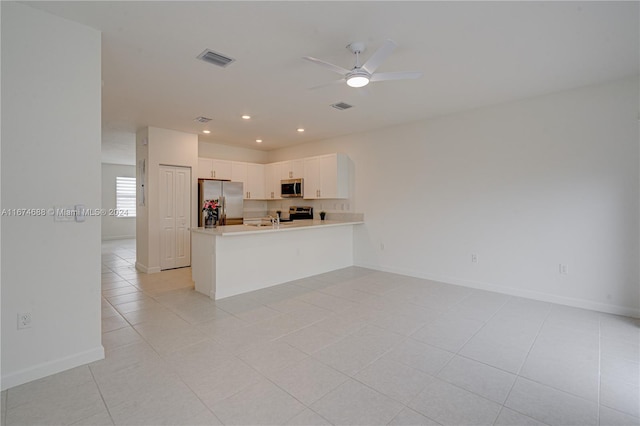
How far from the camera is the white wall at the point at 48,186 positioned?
2.11m

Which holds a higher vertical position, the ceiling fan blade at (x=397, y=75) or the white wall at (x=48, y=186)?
the ceiling fan blade at (x=397, y=75)

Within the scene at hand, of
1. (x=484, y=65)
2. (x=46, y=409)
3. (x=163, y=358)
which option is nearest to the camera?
(x=46, y=409)

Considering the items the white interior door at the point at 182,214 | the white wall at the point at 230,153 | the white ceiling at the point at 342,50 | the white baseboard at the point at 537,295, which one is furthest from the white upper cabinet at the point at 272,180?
the white baseboard at the point at 537,295

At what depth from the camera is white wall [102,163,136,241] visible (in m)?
10.4

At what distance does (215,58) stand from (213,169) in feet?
12.8

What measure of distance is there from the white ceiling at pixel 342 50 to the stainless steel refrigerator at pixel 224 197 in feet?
6.12

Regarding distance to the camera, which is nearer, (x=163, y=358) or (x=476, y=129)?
(x=163, y=358)

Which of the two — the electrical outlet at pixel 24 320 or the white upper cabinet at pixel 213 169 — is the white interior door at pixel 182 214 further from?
the electrical outlet at pixel 24 320

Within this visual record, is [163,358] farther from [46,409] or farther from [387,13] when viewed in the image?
[387,13]

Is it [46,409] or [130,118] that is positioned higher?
[130,118]

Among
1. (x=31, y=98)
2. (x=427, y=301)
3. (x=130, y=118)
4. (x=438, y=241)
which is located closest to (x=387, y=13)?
(x=31, y=98)

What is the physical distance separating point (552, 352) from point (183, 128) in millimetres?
6194

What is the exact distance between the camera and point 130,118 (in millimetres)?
5016

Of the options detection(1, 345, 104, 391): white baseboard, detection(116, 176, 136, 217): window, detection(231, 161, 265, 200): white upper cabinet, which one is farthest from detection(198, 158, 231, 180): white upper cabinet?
detection(116, 176, 136, 217): window
